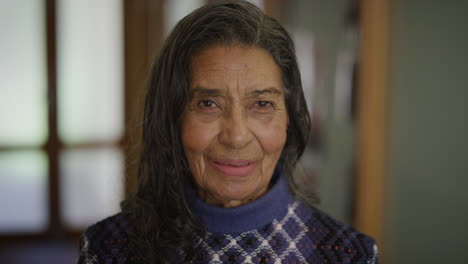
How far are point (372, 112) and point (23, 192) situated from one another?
339cm

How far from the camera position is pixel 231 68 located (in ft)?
3.32

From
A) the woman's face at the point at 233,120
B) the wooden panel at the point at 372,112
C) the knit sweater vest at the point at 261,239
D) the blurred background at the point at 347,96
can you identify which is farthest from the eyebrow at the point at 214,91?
the wooden panel at the point at 372,112

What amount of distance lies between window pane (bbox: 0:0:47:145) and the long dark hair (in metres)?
3.21

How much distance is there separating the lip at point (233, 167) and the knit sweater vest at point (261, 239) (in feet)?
0.31

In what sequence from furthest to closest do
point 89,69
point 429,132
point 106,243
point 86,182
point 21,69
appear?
point 86,182
point 89,69
point 21,69
point 429,132
point 106,243

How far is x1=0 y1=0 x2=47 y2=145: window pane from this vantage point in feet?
12.9

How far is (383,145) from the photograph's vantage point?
103 inches

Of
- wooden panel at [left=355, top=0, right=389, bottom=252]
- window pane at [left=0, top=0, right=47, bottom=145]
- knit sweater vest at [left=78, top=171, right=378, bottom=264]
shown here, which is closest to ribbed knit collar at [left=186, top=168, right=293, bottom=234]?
knit sweater vest at [left=78, top=171, right=378, bottom=264]

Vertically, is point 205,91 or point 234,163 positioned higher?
point 205,91

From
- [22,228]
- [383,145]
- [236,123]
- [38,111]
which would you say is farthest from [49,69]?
[236,123]

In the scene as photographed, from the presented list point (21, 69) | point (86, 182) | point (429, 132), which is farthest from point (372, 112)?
point (21, 69)

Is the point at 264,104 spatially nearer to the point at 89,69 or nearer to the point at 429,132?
the point at 429,132

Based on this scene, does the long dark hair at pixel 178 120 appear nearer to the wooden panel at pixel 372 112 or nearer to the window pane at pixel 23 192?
the wooden panel at pixel 372 112

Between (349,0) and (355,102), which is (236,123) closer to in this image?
(355,102)
